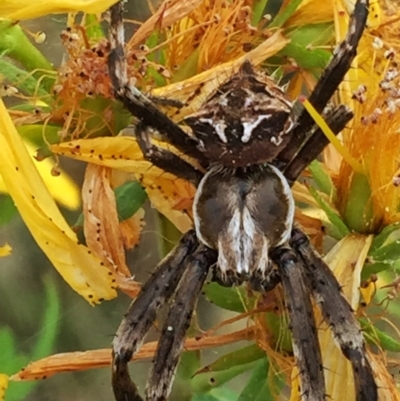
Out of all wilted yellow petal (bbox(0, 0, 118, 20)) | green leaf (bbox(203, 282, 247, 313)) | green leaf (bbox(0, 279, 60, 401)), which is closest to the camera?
wilted yellow petal (bbox(0, 0, 118, 20))

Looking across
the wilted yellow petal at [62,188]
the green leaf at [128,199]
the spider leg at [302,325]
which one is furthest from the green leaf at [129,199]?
the wilted yellow petal at [62,188]

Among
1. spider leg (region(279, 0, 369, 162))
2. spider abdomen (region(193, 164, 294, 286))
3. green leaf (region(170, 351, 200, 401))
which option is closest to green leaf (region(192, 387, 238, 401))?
green leaf (region(170, 351, 200, 401))

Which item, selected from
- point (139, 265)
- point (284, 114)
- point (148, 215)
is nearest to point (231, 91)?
point (284, 114)

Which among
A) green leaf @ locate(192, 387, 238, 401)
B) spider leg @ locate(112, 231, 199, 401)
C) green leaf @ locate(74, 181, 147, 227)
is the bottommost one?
green leaf @ locate(192, 387, 238, 401)

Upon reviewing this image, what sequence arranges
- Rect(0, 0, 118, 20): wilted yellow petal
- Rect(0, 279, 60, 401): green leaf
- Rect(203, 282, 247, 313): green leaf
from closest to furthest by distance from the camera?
Rect(0, 0, 118, 20): wilted yellow petal → Rect(203, 282, 247, 313): green leaf → Rect(0, 279, 60, 401): green leaf

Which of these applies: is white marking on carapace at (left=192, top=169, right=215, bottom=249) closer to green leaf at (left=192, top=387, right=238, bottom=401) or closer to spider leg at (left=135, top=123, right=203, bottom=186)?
spider leg at (left=135, top=123, right=203, bottom=186)

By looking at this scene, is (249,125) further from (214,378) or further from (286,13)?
(214,378)

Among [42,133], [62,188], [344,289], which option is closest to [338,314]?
[344,289]
